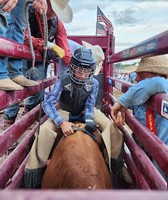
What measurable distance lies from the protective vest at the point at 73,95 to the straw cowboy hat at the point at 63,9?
470 millimetres

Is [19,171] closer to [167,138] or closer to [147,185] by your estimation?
[147,185]

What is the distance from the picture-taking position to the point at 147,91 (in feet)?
5.56

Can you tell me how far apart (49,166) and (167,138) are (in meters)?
0.78

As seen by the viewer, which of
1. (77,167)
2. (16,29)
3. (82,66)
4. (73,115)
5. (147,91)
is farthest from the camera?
(73,115)

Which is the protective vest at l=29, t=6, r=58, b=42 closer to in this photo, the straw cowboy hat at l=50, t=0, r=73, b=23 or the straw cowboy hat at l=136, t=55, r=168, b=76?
the straw cowboy hat at l=50, t=0, r=73, b=23

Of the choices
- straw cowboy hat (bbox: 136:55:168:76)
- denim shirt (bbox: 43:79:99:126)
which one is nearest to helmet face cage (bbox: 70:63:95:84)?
denim shirt (bbox: 43:79:99:126)

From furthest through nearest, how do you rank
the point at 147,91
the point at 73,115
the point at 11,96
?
1. the point at 73,115
2. the point at 11,96
3. the point at 147,91

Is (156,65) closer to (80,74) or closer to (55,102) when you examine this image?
(80,74)

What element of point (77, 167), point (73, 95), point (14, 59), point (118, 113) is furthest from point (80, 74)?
point (77, 167)

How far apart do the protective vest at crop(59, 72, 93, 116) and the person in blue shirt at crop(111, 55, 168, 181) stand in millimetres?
372

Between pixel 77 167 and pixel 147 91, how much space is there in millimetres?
613

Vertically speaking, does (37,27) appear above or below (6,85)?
above

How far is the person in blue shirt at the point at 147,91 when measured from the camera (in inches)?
66.2

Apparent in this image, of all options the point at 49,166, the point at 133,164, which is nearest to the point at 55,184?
the point at 49,166
